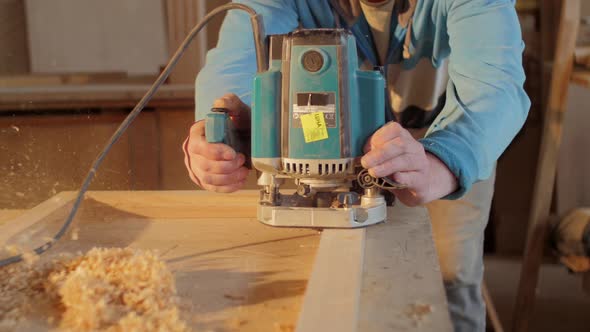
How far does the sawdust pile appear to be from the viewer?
2.21 feet

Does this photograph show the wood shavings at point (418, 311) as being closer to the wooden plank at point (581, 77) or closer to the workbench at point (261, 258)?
the workbench at point (261, 258)

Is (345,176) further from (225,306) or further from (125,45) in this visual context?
(125,45)

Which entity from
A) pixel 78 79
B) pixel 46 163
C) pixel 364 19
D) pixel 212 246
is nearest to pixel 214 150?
pixel 212 246

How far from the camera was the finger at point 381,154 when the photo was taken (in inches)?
33.6

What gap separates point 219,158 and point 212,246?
5.0 inches

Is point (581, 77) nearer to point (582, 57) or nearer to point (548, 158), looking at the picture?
point (582, 57)

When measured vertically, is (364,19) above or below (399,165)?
above

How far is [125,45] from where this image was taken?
2449mm

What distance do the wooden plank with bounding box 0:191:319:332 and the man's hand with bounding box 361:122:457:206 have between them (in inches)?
6.0

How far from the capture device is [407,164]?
2.89 ft

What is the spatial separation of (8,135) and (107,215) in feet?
0.78

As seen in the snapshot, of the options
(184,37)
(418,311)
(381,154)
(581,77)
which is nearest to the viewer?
(418,311)

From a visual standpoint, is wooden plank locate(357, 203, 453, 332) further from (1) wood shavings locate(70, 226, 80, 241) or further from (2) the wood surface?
(2) the wood surface

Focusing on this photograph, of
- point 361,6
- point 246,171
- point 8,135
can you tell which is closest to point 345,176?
point 246,171
